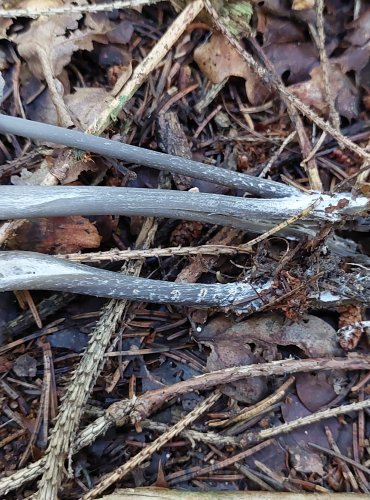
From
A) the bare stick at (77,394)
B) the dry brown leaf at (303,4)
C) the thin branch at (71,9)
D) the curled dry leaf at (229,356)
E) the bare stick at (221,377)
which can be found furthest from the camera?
the dry brown leaf at (303,4)

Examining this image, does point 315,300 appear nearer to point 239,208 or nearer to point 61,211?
point 239,208

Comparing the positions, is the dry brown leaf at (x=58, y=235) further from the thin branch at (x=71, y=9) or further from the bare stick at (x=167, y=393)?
the thin branch at (x=71, y=9)

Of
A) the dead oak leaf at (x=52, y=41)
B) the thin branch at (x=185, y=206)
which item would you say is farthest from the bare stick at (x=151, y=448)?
the dead oak leaf at (x=52, y=41)

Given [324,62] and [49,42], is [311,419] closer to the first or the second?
[324,62]

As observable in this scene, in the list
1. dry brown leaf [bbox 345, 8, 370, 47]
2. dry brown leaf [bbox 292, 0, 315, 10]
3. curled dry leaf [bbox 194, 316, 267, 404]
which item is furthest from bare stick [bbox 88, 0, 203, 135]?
→ curled dry leaf [bbox 194, 316, 267, 404]

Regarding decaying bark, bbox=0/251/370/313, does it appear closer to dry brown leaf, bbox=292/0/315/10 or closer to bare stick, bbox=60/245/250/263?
bare stick, bbox=60/245/250/263
